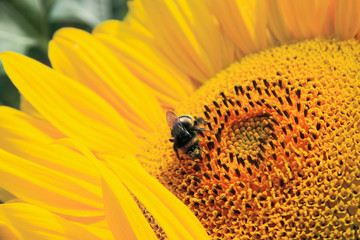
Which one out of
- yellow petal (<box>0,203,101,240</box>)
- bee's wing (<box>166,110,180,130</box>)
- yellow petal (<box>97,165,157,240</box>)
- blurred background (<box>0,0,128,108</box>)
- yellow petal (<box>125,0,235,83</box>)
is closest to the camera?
yellow petal (<box>97,165,157,240</box>)

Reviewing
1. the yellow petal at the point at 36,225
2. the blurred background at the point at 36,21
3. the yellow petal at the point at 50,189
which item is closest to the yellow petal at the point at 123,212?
the yellow petal at the point at 36,225

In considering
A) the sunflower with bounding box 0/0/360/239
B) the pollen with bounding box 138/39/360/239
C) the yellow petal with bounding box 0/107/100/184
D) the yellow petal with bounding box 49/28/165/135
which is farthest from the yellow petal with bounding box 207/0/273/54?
the yellow petal with bounding box 0/107/100/184

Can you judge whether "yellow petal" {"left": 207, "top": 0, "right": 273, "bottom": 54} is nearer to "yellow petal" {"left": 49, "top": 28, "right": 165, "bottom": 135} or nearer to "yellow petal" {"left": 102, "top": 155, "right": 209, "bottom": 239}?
"yellow petal" {"left": 49, "top": 28, "right": 165, "bottom": 135}

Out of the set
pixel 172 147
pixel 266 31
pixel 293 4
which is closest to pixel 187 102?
pixel 172 147

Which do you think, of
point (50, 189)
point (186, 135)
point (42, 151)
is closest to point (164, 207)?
point (186, 135)

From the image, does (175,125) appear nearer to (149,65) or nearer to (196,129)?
(196,129)
